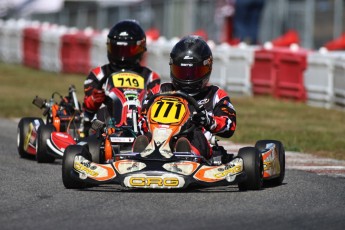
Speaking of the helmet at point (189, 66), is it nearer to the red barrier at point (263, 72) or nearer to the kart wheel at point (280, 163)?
the kart wheel at point (280, 163)

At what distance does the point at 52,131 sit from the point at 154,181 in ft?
9.47

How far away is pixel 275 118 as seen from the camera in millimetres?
16109

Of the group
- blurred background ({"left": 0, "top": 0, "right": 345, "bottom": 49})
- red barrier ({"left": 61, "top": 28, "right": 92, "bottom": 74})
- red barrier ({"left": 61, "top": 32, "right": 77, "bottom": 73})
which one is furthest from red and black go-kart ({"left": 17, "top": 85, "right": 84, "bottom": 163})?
red barrier ({"left": 61, "top": 32, "right": 77, "bottom": 73})

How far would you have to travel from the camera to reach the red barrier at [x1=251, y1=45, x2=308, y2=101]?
720 inches

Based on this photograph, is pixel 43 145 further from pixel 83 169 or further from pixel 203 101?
pixel 83 169

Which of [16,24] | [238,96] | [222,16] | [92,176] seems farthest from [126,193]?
[16,24]

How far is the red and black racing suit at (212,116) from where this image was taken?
26.8 feet

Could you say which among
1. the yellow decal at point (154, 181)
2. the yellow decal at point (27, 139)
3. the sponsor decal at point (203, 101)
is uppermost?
the sponsor decal at point (203, 101)

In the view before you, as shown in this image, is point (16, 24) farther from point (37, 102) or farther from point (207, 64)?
point (207, 64)

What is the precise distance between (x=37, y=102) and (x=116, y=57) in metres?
0.94

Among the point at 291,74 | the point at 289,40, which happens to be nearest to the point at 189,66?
the point at 291,74

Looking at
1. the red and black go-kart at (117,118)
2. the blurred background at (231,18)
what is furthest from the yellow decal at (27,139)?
the blurred background at (231,18)

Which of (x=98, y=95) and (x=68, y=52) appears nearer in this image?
(x=98, y=95)

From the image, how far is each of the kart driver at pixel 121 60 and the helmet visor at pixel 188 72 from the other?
196 centimetres
